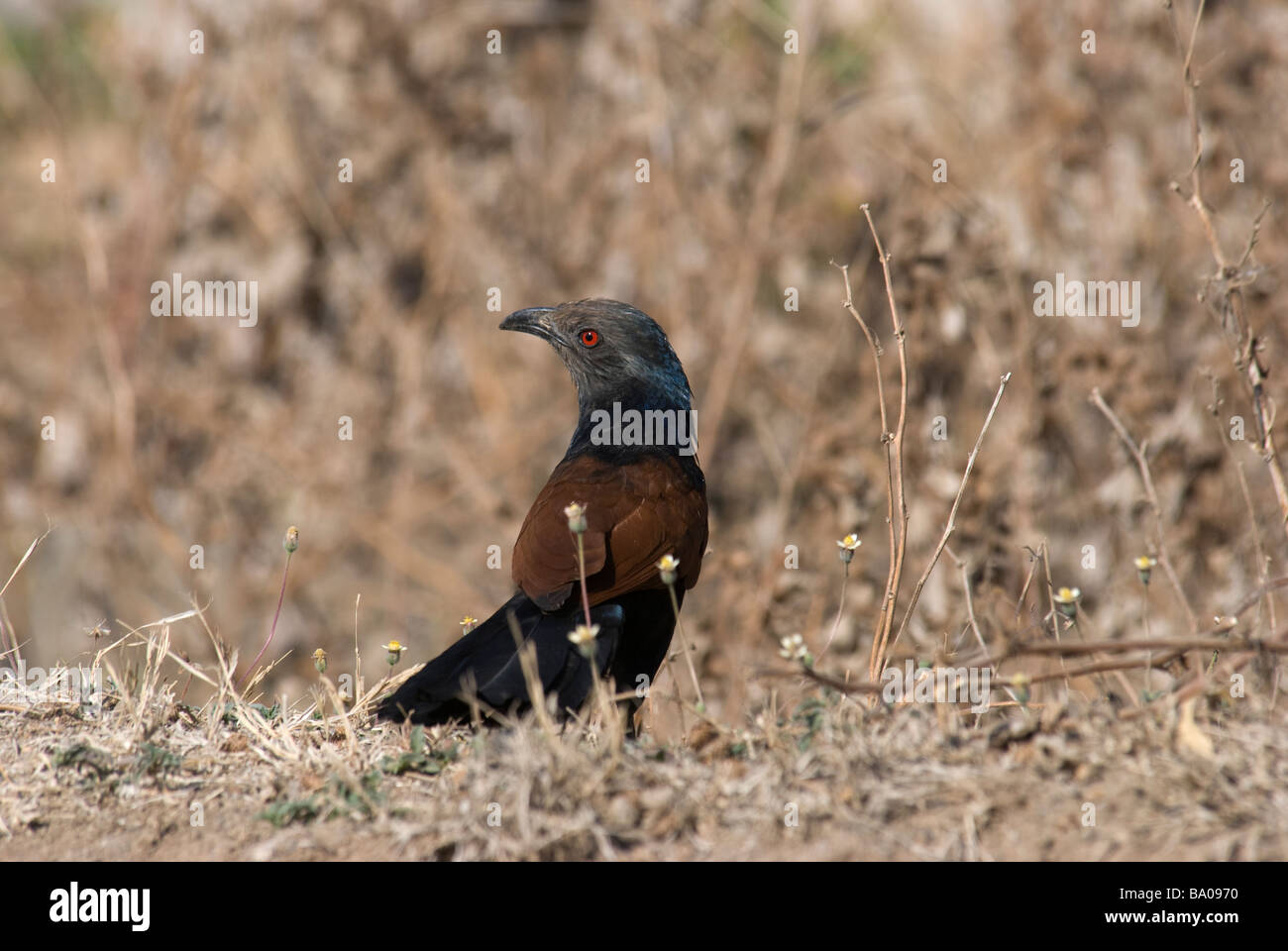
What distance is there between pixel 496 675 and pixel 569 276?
19.0 ft

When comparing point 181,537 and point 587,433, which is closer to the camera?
point 587,433

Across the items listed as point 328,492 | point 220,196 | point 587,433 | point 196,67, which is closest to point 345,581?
point 328,492

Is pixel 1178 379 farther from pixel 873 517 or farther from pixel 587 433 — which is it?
pixel 587 433

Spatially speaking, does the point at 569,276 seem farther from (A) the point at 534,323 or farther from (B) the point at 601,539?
(B) the point at 601,539

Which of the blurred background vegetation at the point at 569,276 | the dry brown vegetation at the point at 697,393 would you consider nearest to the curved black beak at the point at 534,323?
the dry brown vegetation at the point at 697,393

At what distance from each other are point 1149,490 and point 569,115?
247 inches

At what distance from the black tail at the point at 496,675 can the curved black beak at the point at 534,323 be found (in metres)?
1.32

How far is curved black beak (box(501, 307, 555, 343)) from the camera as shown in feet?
14.6

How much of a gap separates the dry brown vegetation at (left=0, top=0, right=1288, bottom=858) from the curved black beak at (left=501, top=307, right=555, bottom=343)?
1.27 meters

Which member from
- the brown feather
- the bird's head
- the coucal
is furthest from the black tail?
the bird's head

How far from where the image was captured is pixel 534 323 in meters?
4.48

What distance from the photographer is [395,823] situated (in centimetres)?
278

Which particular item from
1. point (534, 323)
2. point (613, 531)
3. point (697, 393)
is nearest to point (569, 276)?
point (697, 393)

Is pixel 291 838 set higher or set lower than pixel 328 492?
lower
